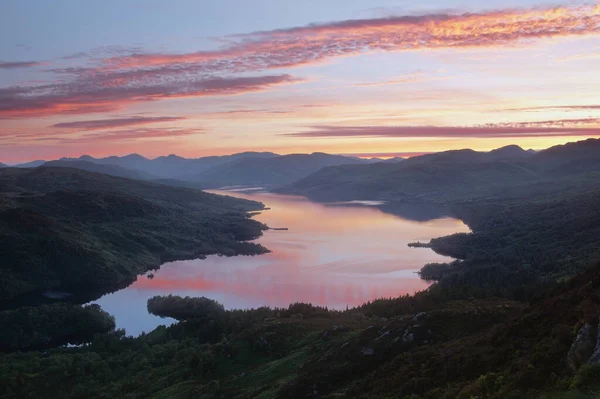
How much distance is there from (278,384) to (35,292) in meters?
102

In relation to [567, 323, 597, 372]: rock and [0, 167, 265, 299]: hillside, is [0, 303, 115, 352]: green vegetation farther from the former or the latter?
[567, 323, 597, 372]: rock

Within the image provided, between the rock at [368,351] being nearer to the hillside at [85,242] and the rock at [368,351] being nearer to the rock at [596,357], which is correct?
the rock at [596,357]

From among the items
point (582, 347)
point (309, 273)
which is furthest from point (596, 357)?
point (309, 273)

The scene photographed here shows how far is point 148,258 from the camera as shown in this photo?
493 ft

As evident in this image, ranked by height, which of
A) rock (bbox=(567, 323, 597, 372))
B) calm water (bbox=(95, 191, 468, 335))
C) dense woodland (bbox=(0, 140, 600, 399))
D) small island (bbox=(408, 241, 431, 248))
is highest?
rock (bbox=(567, 323, 597, 372))

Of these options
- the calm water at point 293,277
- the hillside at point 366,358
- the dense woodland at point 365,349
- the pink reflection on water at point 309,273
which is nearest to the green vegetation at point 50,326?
the dense woodland at point 365,349

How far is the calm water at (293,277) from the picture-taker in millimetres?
98125

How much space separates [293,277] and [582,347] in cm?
10158

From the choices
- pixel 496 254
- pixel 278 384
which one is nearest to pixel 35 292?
pixel 278 384

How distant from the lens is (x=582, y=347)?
16734mm

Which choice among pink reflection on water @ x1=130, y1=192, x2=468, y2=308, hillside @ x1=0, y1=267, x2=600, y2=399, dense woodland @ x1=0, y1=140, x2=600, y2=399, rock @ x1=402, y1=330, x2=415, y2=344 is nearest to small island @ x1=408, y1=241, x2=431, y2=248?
A: pink reflection on water @ x1=130, y1=192, x2=468, y2=308

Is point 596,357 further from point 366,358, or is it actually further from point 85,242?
point 85,242

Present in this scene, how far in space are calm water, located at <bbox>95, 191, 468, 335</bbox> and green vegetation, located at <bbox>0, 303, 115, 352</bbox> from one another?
18.7 feet

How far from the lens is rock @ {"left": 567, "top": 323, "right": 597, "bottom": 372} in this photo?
53.7 ft
